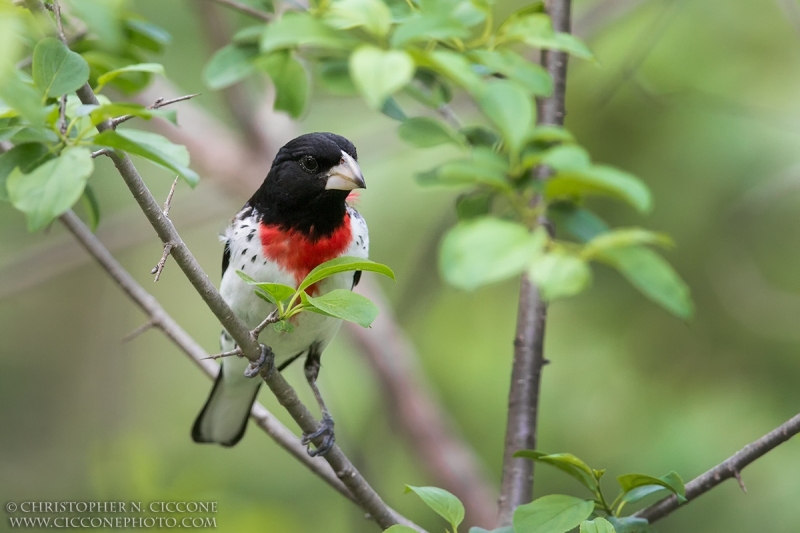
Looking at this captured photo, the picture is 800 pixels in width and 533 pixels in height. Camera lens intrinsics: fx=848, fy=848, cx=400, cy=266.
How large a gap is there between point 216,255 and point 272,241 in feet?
12.1

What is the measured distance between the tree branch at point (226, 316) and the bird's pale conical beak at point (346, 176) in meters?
0.81

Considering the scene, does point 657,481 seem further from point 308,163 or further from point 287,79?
point 308,163

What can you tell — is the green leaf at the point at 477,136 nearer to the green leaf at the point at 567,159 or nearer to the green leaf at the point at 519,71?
the green leaf at the point at 519,71

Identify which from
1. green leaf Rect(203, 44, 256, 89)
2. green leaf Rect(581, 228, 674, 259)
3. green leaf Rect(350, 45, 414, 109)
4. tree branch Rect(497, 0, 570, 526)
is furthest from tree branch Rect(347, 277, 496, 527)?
green leaf Rect(350, 45, 414, 109)

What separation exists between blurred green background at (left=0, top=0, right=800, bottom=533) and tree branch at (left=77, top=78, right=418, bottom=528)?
154 centimetres

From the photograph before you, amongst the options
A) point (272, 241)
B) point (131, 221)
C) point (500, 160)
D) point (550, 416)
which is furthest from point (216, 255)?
point (500, 160)

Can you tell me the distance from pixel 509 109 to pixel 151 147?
707 mm

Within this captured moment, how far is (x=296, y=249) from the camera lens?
125 inches

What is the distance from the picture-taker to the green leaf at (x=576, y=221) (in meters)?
2.16

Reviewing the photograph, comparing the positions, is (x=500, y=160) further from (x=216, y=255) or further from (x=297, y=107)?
(x=216, y=255)

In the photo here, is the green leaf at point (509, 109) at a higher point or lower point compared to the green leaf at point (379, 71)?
lower

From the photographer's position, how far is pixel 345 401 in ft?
17.7

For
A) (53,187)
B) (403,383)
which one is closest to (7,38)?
(53,187)

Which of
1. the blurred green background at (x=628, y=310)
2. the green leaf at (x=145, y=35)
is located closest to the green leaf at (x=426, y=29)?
the green leaf at (x=145, y=35)
